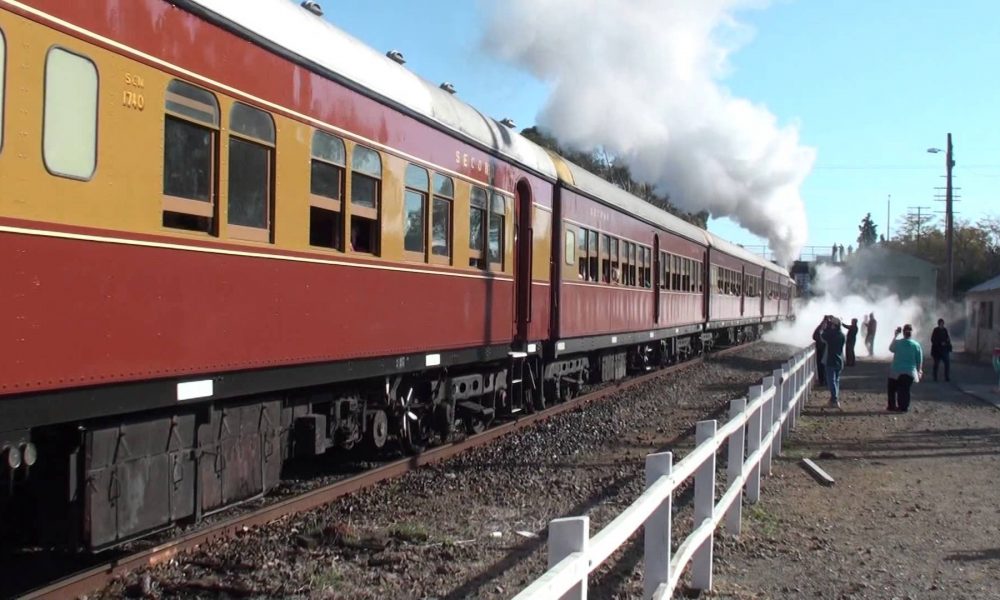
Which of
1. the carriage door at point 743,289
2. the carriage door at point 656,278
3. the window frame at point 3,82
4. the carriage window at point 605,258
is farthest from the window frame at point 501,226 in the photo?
the carriage door at point 743,289

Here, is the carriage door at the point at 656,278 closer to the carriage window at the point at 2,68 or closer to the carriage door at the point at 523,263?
the carriage door at the point at 523,263

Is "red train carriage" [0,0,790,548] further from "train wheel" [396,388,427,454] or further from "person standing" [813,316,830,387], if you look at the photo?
"person standing" [813,316,830,387]

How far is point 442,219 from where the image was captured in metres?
9.37

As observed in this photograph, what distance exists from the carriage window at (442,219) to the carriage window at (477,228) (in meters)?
0.63

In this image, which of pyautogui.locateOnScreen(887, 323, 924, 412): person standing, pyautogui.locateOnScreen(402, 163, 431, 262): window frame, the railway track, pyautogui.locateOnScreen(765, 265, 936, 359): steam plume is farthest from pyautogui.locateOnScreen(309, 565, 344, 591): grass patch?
pyautogui.locateOnScreen(765, 265, 936, 359): steam plume

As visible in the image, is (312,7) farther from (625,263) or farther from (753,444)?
(625,263)

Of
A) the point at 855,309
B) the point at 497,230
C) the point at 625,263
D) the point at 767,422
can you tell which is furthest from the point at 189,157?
the point at 855,309

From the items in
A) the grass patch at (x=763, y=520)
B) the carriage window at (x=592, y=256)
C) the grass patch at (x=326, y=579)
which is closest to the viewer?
the grass patch at (x=326, y=579)

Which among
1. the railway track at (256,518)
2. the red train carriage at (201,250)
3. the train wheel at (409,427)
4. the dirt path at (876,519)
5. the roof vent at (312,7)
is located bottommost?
the dirt path at (876,519)

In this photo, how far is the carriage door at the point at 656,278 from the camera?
19683mm

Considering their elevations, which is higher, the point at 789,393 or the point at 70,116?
→ the point at 70,116

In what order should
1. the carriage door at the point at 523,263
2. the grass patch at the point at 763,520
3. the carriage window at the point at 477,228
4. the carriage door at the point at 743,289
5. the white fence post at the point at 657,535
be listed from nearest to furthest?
the white fence post at the point at 657,535 → the grass patch at the point at 763,520 → the carriage window at the point at 477,228 → the carriage door at the point at 523,263 → the carriage door at the point at 743,289

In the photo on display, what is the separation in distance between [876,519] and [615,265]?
886cm

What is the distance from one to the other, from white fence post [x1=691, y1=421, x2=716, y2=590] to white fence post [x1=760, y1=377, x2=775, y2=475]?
306 centimetres
